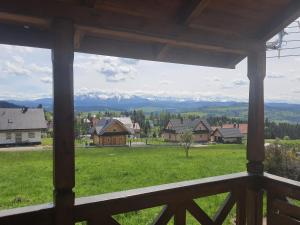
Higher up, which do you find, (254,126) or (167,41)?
(167,41)

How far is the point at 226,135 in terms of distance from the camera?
36625mm

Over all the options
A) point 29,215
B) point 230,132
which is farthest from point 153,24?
point 230,132

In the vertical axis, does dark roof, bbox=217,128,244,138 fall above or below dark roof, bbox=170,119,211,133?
below

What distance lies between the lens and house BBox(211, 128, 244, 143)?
3544 centimetres

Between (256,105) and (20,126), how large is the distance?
30.8m

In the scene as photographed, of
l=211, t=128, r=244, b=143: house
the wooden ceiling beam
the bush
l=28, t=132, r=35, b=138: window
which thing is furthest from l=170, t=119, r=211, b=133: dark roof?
the wooden ceiling beam

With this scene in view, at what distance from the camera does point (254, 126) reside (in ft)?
8.01

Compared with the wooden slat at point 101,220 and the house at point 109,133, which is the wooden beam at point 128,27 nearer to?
the wooden slat at point 101,220

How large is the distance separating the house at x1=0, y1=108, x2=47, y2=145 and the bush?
26.1 meters

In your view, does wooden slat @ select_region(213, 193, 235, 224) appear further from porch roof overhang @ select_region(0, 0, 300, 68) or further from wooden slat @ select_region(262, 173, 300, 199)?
porch roof overhang @ select_region(0, 0, 300, 68)

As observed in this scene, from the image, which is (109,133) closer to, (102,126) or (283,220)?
(102,126)

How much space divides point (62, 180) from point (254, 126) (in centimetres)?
163

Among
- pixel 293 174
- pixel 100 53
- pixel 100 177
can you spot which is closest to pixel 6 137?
pixel 100 177

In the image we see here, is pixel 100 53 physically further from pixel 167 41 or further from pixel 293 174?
pixel 293 174
